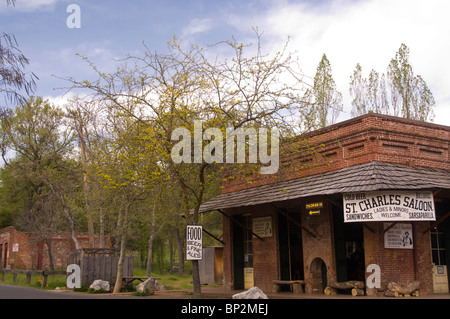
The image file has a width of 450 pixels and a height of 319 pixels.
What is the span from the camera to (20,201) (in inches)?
1870

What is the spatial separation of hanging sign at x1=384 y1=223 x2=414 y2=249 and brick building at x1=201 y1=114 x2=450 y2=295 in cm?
3

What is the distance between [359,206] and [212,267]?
17.2 metres

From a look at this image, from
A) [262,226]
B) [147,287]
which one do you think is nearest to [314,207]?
[262,226]

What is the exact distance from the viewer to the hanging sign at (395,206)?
13766 mm

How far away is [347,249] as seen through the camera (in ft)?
56.1

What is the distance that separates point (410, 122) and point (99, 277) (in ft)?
47.5

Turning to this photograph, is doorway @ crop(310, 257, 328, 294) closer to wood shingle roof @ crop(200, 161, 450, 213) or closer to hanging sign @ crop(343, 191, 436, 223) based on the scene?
wood shingle roof @ crop(200, 161, 450, 213)

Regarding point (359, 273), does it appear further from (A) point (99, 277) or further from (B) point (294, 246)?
(A) point (99, 277)

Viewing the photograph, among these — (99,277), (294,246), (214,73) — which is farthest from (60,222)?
(214,73)

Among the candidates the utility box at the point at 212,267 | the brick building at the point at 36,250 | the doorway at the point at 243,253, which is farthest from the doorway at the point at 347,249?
the brick building at the point at 36,250

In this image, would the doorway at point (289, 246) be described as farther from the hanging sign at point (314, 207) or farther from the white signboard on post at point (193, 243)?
the white signboard on post at point (193, 243)

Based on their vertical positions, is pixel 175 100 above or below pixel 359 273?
above

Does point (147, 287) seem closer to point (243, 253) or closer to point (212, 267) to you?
point (243, 253)
